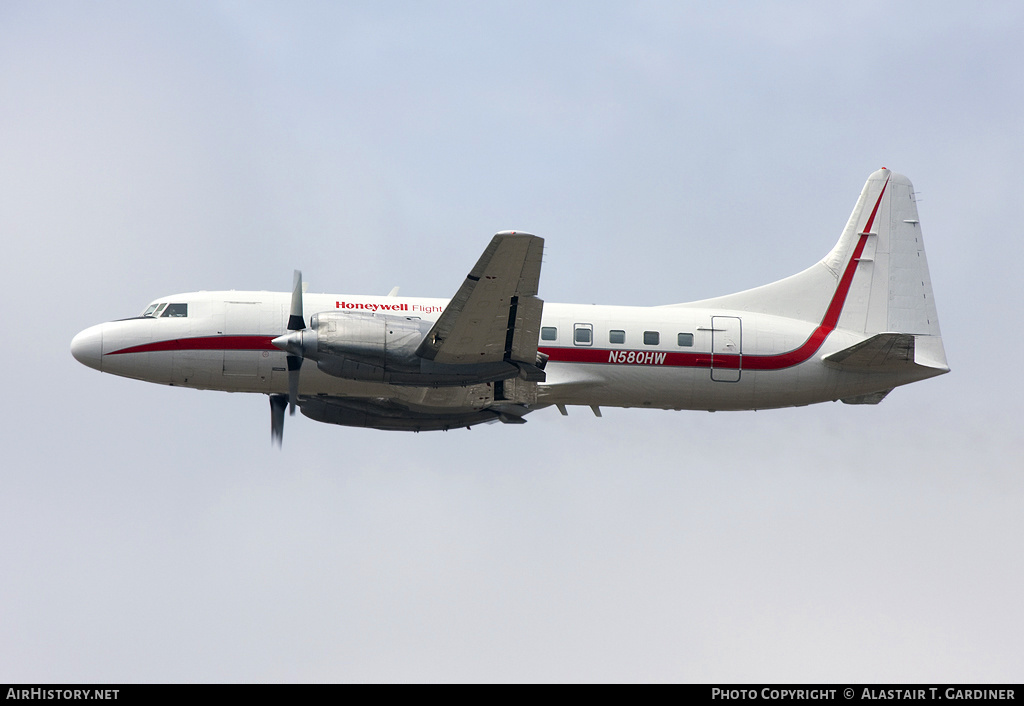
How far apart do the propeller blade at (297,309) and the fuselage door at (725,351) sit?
368 inches

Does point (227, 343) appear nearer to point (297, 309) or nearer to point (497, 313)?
point (297, 309)

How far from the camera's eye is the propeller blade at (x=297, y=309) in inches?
985

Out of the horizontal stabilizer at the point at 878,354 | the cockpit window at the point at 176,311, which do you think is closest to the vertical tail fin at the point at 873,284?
the horizontal stabilizer at the point at 878,354

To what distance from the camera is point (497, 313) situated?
78.8 ft

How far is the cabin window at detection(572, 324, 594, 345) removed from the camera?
26.7 meters

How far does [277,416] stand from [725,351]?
10.4 m

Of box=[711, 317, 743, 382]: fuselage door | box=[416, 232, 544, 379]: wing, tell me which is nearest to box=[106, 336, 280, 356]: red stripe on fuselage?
box=[416, 232, 544, 379]: wing

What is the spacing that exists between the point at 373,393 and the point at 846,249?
42.0 feet

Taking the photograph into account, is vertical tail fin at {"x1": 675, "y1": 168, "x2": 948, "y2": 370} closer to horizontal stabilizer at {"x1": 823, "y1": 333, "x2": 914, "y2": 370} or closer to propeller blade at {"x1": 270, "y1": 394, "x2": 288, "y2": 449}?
horizontal stabilizer at {"x1": 823, "y1": 333, "x2": 914, "y2": 370}

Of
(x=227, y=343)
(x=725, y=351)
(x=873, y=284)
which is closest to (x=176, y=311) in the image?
(x=227, y=343)

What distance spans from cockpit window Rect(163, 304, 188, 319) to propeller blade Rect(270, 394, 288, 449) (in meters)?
2.71

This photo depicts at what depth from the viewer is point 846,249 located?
99.6 ft

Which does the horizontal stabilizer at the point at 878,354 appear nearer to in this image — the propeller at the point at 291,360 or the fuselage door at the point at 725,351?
the fuselage door at the point at 725,351
